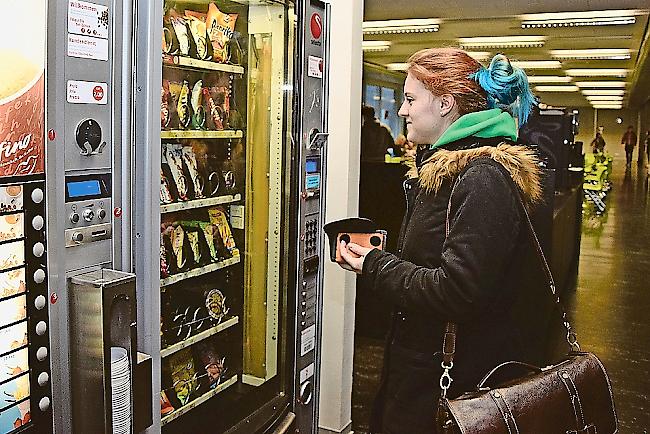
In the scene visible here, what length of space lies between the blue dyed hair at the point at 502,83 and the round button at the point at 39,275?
1226 mm

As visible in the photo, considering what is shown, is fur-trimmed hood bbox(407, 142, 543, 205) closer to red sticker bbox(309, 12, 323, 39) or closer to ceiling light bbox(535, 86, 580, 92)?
red sticker bbox(309, 12, 323, 39)

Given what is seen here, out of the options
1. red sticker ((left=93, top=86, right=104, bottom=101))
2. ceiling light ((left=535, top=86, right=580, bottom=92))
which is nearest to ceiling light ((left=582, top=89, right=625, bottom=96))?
ceiling light ((left=535, top=86, right=580, bottom=92))

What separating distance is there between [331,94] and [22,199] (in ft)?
6.60

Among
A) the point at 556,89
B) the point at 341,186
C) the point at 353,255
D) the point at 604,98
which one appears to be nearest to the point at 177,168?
the point at 353,255

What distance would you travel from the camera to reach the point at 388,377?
2.17 meters

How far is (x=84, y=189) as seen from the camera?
1.64 metres

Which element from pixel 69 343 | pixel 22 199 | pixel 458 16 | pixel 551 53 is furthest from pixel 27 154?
pixel 551 53

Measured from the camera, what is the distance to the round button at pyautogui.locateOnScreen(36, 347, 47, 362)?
1.57 metres

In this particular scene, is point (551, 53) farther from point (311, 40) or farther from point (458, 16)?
point (311, 40)

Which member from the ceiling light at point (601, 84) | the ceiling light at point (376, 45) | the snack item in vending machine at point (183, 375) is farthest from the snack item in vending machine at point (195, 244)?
the ceiling light at point (601, 84)

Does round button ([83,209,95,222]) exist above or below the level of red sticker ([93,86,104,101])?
below

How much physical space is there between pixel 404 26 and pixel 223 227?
8341 millimetres

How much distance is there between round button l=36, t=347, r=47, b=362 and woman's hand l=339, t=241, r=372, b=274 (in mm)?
913

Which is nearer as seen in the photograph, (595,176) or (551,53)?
(551,53)
